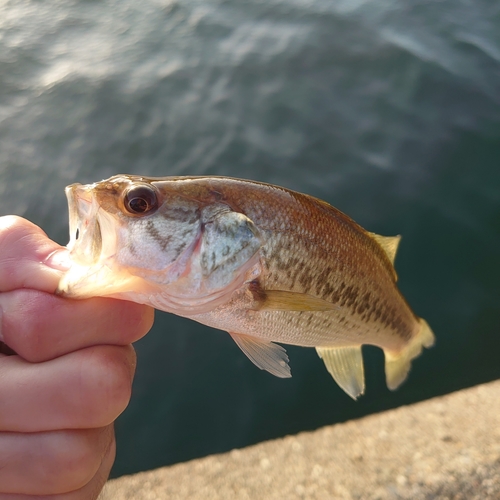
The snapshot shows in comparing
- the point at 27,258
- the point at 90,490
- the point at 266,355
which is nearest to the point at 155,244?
the point at 27,258

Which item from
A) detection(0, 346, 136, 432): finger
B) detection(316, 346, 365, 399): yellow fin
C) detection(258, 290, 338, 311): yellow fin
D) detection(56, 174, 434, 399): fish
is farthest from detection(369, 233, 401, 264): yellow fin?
detection(0, 346, 136, 432): finger

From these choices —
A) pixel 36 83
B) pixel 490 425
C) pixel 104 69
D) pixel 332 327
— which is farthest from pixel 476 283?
pixel 36 83

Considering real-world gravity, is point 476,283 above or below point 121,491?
below

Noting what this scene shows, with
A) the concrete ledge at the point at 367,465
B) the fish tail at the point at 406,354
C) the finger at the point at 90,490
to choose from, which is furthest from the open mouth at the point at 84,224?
the fish tail at the point at 406,354

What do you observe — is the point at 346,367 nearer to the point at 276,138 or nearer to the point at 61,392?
the point at 61,392

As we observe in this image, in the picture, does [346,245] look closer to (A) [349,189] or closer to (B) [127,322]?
(B) [127,322]

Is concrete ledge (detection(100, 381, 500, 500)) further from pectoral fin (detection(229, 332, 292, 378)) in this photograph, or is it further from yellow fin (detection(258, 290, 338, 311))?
yellow fin (detection(258, 290, 338, 311))
